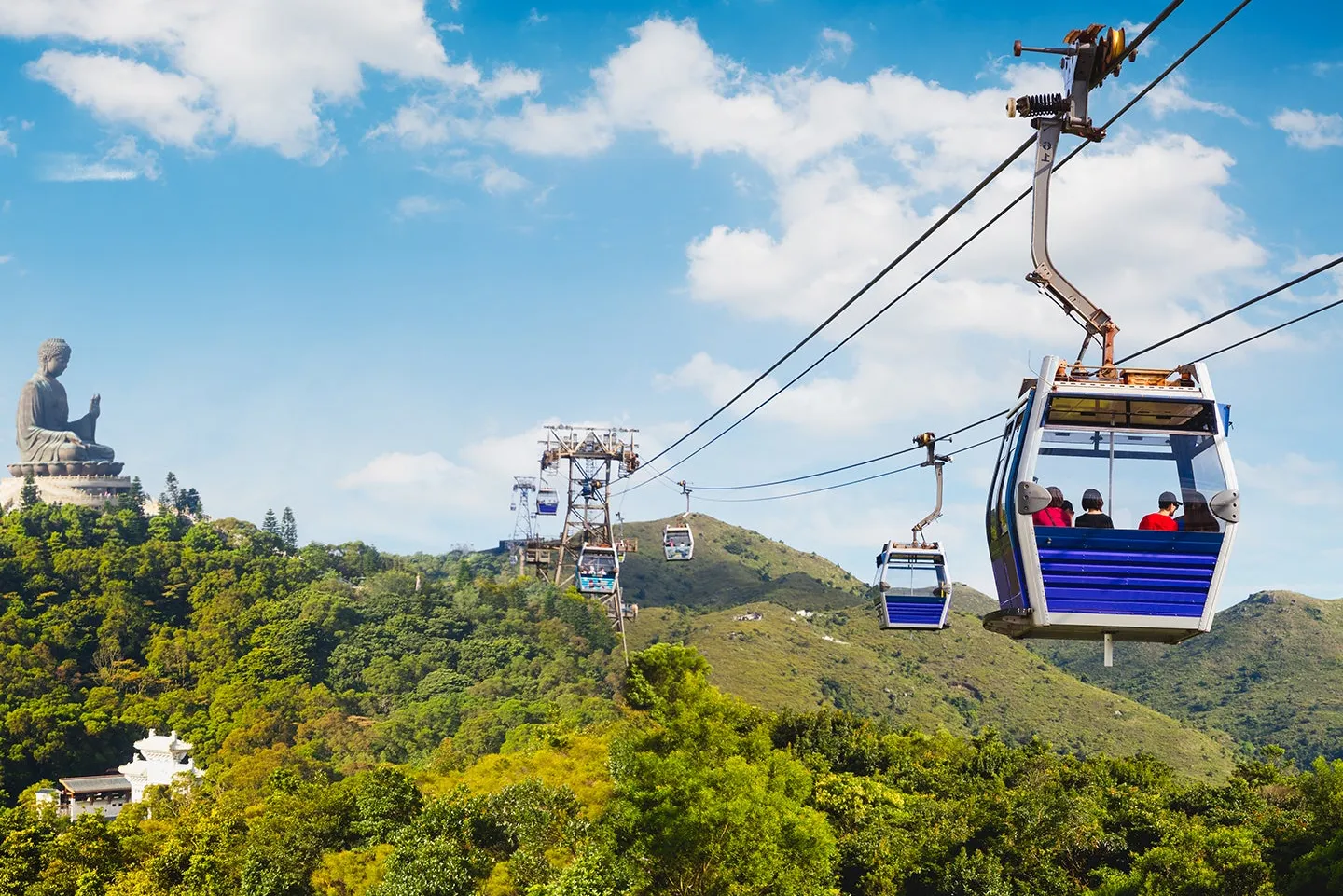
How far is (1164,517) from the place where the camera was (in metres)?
9.94

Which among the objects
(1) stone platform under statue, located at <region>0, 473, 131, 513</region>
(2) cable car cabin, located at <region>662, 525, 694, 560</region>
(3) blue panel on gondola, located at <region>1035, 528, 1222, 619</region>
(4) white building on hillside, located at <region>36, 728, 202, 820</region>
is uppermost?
(1) stone platform under statue, located at <region>0, 473, 131, 513</region>

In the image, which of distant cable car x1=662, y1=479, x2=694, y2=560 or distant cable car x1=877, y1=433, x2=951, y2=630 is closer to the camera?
distant cable car x1=877, y1=433, x2=951, y2=630

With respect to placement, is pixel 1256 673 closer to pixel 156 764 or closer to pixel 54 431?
pixel 156 764

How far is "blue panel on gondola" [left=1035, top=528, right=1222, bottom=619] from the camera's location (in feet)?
32.1

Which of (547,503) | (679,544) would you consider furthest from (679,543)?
(547,503)

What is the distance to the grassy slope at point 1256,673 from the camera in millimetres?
105438

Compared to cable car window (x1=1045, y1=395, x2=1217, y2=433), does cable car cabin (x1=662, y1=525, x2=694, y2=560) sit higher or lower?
higher

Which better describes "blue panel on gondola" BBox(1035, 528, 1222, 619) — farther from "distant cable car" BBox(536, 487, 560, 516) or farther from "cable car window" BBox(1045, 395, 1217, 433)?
"distant cable car" BBox(536, 487, 560, 516)

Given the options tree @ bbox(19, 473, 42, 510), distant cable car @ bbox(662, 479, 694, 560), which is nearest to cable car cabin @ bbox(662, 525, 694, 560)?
distant cable car @ bbox(662, 479, 694, 560)

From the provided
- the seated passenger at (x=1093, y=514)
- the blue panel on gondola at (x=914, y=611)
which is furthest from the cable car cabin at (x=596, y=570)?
the seated passenger at (x=1093, y=514)

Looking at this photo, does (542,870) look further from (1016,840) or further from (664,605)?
(664,605)

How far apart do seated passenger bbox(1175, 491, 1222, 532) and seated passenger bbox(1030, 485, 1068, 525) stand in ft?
2.97

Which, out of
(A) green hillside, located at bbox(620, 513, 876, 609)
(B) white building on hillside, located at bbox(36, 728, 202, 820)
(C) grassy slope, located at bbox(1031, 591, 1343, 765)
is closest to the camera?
(B) white building on hillside, located at bbox(36, 728, 202, 820)

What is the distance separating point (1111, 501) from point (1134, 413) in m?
0.72
